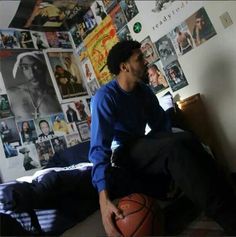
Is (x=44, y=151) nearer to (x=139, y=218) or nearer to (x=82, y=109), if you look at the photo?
(x=82, y=109)

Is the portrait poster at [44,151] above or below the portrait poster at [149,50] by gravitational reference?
below

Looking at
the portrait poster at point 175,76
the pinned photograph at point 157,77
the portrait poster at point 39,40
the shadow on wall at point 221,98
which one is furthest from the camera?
the portrait poster at point 39,40

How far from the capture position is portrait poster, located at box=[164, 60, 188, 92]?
1202mm

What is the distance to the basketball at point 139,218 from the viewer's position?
0.66 meters

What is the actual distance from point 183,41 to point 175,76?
16 centimetres

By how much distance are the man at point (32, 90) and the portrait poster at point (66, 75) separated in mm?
49

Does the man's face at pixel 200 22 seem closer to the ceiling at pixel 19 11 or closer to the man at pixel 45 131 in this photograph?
the ceiling at pixel 19 11

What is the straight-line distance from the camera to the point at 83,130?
1.69 meters

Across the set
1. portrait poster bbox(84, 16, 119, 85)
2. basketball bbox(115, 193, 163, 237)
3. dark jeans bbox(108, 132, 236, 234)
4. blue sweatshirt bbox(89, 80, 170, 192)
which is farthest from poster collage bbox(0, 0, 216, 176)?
basketball bbox(115, 193, 163, 237)

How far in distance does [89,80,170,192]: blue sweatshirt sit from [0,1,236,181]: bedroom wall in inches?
8.8

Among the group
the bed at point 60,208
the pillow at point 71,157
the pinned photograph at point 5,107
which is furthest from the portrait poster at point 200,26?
the pinned photograph at point 5,107

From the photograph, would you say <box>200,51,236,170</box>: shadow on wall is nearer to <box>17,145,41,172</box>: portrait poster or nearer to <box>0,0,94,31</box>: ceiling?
<box>0,0,94,31</box>: ceiling

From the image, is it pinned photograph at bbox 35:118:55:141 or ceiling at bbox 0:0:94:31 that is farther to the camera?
pinned photograph at bbox 35:118:55:141

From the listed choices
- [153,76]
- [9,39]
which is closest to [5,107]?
[9,39]
